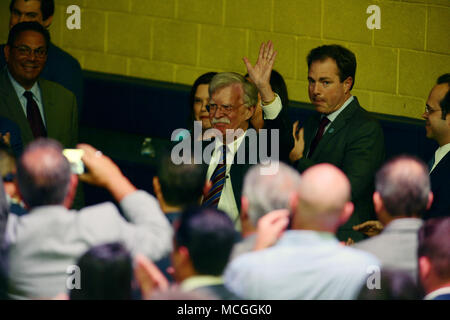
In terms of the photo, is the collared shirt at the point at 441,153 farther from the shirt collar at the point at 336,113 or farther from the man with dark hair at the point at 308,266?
the man with dark hair at the point at 308,266

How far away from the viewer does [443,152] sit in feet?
12.4

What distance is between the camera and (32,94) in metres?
4.01

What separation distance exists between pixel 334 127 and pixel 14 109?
1.41m

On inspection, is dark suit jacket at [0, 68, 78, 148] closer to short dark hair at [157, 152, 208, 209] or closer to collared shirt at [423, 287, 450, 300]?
short dark hair at [157, 152, 208, 209]

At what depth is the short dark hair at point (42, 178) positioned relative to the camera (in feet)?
8.81

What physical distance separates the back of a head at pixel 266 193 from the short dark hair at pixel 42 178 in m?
0.59

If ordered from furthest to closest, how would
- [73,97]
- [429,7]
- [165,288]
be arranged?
[429,7] → [73,97] → [165,288]

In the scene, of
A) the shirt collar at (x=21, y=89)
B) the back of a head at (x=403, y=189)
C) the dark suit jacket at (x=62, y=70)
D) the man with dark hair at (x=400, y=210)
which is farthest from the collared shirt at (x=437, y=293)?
the dark suit jacket at (x=62, y=70)

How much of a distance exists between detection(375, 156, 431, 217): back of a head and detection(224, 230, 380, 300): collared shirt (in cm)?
32

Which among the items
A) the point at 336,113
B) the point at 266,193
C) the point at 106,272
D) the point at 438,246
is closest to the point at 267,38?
the point at 336,113

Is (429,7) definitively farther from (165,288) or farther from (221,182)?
(165,288)
